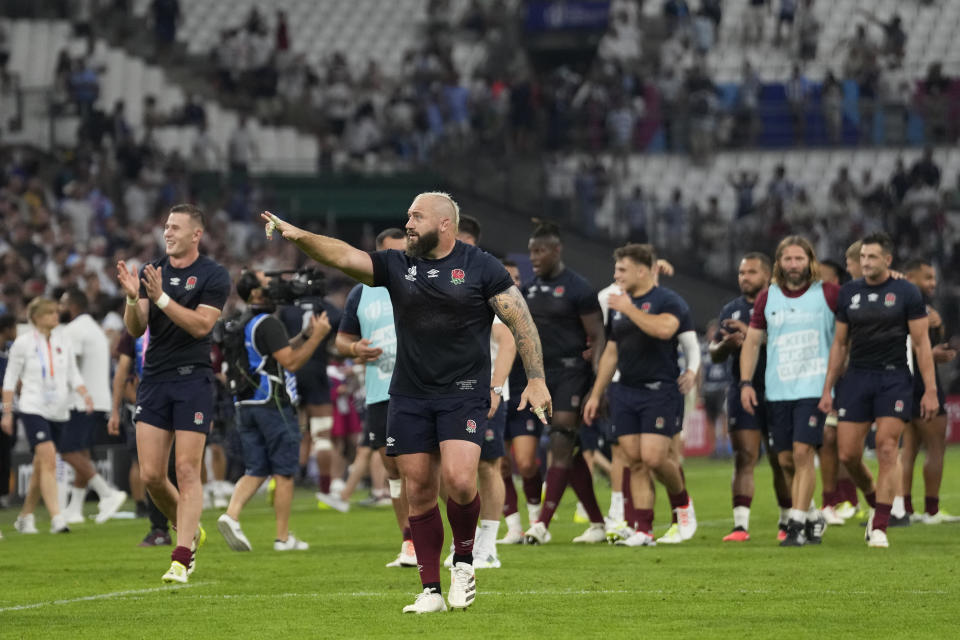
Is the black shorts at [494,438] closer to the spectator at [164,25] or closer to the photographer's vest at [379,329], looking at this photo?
the photographer's vest at [379,329]

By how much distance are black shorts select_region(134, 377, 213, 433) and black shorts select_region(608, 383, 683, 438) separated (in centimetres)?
374

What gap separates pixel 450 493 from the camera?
973 cm

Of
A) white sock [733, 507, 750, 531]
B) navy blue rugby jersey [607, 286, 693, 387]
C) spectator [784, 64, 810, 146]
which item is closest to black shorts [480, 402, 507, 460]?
navy blue rugby jersey [607, 286, 693, 387]

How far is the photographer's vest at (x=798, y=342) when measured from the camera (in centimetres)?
1383

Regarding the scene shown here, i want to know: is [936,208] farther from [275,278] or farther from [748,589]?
[748,589]

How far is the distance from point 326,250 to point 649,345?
5.27 meters

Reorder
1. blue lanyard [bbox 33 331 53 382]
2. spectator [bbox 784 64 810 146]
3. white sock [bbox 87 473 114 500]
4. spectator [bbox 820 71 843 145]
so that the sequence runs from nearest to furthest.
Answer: blue lanyard [bbox 33 331 53 382]
white sock [bbox 87 473 114 500]
spectator [bbox 820 71 843 145]
spectator [bbox 784 64 810 146]

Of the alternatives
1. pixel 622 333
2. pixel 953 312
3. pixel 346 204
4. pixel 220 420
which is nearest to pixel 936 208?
pixel 953 312

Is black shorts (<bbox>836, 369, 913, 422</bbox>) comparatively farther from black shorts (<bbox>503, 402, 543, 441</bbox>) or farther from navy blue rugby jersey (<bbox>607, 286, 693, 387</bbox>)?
black shorts (<bbox>503, 402, 543, 441</bbox>)

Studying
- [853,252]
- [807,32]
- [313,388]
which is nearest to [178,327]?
[853,252]

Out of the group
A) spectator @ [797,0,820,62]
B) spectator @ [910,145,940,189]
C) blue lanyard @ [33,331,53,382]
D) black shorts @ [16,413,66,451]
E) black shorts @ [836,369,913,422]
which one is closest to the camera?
black shorts @ [836,369,913,422]

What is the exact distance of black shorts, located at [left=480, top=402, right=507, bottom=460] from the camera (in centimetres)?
1292

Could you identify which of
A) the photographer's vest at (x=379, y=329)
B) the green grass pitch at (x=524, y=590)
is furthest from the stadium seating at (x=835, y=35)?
the photographer's vest at (x=379, y=329)

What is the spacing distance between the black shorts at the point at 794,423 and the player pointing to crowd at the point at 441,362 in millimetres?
4543
